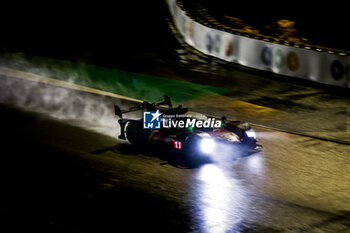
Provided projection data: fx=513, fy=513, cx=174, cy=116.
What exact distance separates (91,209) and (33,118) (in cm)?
595

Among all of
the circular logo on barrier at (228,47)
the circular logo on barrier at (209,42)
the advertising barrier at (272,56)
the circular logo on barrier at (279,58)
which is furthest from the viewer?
the circular logo on barrier at (209,42)

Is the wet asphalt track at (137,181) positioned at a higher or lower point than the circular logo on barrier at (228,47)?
lower

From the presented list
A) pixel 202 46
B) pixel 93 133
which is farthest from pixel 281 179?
pixel 202 46

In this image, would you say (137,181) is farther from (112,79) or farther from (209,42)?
(209,42)

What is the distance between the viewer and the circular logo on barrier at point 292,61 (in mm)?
19625

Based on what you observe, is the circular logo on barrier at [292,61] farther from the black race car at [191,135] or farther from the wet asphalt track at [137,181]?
the black race car at [191,135]

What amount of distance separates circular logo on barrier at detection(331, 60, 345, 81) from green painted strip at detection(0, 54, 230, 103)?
159 inches

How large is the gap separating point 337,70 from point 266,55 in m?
3.06

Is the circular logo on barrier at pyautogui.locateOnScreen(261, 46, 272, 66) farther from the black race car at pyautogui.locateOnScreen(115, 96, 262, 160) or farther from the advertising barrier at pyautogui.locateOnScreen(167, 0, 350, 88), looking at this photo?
the black race car at pyautogui.locateOnScreen(115, 96, 262, 160)

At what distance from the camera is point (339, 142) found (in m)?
13.6

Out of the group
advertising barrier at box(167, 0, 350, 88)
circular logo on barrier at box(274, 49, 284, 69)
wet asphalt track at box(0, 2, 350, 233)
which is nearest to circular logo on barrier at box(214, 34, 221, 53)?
advertising barrier at box(167, 0, 350, 88)

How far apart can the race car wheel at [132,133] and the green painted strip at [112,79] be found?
5.35 m

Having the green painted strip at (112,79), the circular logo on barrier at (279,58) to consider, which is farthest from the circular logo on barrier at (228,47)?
the green painted strip at (112,79)

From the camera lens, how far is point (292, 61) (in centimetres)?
1983
